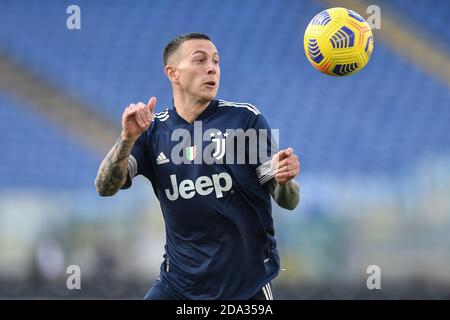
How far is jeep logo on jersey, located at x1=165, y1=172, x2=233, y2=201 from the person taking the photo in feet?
14.0

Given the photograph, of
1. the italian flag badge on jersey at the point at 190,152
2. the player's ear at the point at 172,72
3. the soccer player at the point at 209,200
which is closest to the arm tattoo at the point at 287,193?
the soccer player at the point at 209,200

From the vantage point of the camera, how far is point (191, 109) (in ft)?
15.0

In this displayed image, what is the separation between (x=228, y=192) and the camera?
4.26 m

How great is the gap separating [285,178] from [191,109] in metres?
0.96

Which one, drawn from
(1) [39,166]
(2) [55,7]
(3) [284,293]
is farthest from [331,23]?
(2) [55,7]

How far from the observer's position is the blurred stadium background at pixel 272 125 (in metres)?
9.23

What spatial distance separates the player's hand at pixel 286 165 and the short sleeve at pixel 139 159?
957 millimetres

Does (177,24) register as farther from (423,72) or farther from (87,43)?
(423,72)
